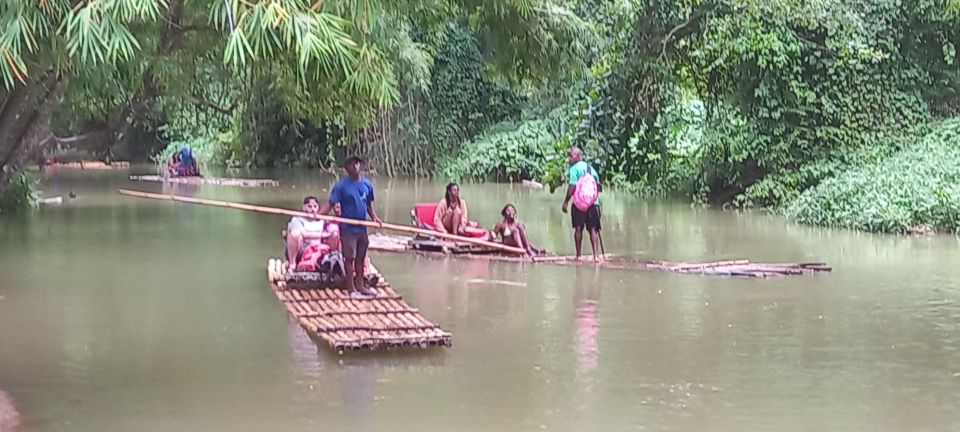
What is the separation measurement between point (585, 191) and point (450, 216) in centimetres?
197

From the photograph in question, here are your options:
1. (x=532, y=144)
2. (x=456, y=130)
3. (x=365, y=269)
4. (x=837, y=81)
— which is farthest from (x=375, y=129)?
(x=365, y=269)

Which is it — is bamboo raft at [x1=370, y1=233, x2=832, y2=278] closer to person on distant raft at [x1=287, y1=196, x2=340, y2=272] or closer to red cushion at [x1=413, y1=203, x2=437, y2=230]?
red cushion at [x1=413, y1=203, x2=437, y2=230]

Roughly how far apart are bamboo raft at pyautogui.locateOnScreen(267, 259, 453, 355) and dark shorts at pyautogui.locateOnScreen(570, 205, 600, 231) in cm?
352

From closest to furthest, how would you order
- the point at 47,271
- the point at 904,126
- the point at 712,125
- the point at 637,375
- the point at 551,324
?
the point at 637,375
the point at 551,324
the point at 47,271
the point at 904,126
the point at 712,125

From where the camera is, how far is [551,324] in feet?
34.7

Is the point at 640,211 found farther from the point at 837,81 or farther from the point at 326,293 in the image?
the point at 326,293

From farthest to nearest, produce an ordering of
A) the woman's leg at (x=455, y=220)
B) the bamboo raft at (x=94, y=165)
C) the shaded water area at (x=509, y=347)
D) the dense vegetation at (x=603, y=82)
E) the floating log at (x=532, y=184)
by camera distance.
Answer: the bamboo raft at (x=94, y=165), the floating log at (x=532, y=184), the woman's leg at (x=455, y=220), the shaded water area at (x=509, y=347), the dense vegetation at (x=603, y=82)

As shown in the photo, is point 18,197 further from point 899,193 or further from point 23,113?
point 23,113

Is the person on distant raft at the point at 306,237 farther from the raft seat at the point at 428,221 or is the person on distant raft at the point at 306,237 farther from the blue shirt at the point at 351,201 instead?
the raft seat at the point at 428,221

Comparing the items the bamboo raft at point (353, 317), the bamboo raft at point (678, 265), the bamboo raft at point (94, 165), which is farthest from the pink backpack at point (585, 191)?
the bamboo raft at point (94, 165)

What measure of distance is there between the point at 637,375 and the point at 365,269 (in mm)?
3936

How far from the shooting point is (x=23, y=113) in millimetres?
7359

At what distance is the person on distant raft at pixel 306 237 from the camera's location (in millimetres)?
12211

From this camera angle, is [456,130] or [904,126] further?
[456,130]
